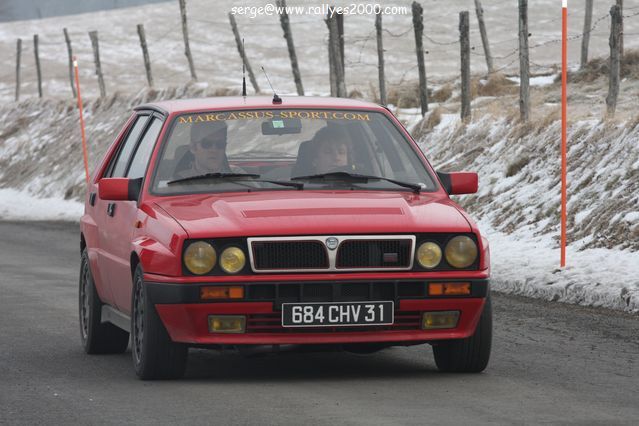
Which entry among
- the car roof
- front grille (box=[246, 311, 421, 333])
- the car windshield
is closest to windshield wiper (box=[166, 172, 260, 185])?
the car windshield

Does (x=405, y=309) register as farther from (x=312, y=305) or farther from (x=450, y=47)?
(x=450, y=47)

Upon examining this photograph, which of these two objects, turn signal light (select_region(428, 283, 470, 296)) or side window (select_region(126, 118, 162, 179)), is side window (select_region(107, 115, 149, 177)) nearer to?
side window (select_region(126, 118, 162, 179))

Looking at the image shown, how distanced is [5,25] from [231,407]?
9491cm

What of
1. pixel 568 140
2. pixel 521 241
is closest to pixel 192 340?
pixel 521 241

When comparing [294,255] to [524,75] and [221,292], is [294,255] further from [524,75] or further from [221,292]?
[524,75]

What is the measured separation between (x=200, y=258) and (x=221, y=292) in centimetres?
20

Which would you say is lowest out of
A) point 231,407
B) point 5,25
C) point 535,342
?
point 5,25

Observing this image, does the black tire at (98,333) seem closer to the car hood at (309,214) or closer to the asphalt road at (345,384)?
the asphalt road at (345,384)

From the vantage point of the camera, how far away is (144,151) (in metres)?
9.23

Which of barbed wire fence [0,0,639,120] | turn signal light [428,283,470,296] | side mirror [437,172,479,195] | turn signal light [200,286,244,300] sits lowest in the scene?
barbed wire fence [0,0,639,120]

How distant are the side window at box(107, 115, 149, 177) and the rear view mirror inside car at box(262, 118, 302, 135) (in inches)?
38.4

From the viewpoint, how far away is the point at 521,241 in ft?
54.6

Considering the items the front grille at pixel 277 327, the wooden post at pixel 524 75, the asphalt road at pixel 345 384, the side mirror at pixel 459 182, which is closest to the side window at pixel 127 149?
the asphalt road at pixel 345 384

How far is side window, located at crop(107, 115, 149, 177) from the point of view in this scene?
9734 millimetres
